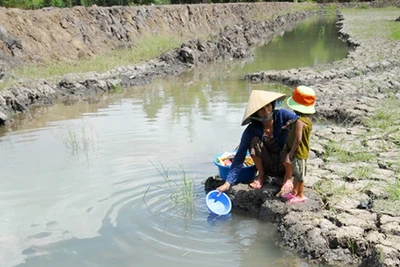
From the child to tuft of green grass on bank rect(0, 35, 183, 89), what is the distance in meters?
8.04

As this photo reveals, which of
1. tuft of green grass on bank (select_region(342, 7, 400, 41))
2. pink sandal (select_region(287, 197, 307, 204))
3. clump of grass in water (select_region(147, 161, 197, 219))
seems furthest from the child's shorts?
tuft of green grass on bank (select_region(342, 7, 400, 41))

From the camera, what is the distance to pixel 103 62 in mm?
14977

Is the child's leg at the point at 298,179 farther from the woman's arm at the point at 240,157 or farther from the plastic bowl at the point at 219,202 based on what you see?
the plastic bowl at the point at 219,202

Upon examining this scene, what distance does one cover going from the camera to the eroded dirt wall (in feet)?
47.7

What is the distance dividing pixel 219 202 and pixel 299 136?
3.69 ft

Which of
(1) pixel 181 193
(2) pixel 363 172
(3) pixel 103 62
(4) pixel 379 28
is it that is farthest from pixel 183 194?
(4) pixel 379 28

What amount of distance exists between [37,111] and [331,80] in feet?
22.6

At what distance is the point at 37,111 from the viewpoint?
1057 centimetres

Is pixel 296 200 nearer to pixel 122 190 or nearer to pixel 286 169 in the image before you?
pixel 286 169

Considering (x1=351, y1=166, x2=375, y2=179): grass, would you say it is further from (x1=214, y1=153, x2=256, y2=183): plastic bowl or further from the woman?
(x1=214, y1=153, x2=256, y2=183): plastic bowl

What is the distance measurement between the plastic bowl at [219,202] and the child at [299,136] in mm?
668

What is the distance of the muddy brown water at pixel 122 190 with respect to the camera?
4453mm

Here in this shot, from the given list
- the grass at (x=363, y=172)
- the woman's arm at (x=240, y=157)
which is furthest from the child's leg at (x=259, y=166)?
the grass at (x=363, y=172)

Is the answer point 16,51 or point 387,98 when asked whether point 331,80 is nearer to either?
point 387,98
